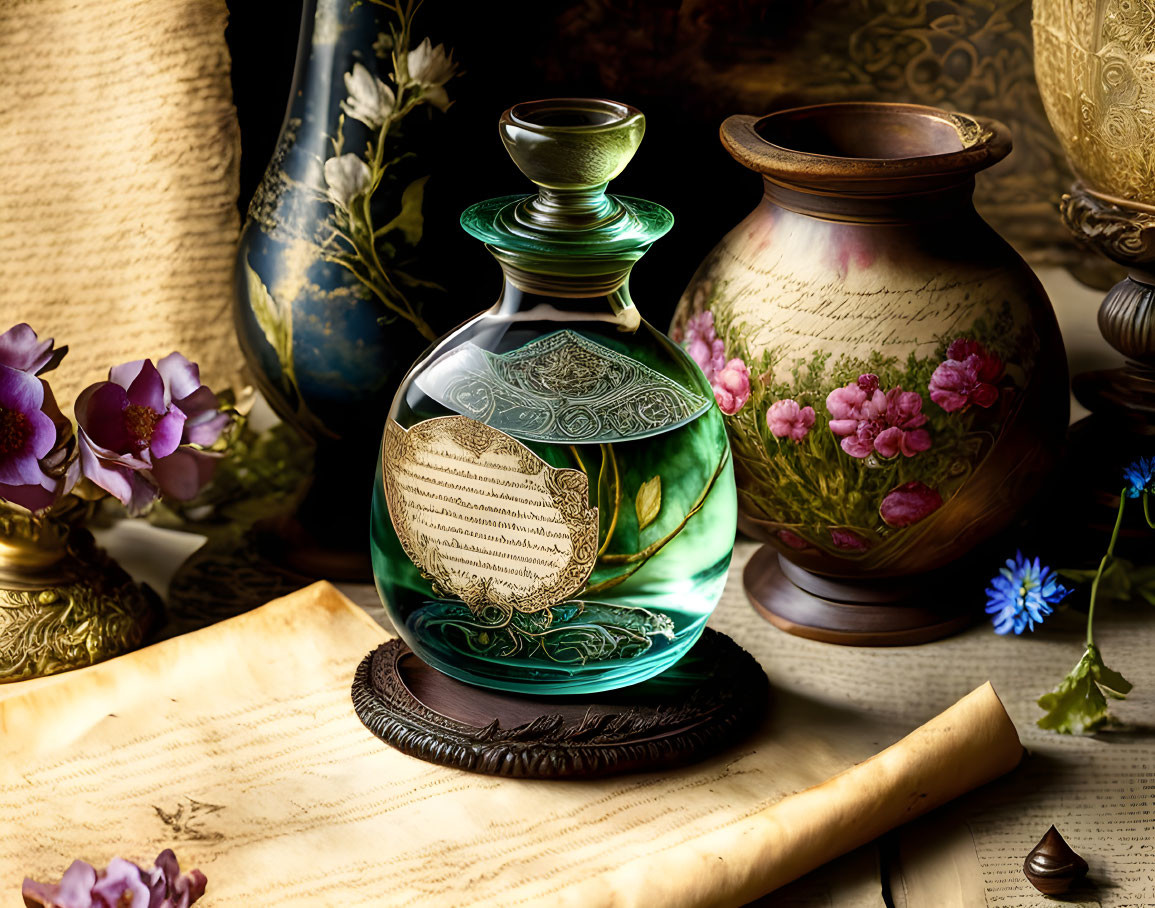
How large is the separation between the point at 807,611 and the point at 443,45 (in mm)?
458

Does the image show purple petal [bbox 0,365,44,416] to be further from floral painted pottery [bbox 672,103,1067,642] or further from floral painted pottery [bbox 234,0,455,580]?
floral painted pottery [bbox 672,103,1067,642]

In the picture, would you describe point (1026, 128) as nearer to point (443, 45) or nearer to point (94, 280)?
point (443, 45)

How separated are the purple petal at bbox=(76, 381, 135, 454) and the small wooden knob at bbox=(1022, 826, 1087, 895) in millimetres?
577

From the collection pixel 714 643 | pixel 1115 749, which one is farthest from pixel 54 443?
pixel 1115 749

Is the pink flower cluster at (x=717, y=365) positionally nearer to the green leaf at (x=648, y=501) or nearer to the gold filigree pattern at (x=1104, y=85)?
the green leaf at (x=648, y=501)

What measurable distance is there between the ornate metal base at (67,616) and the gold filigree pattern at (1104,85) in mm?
712

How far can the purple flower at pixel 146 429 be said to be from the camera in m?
0.84

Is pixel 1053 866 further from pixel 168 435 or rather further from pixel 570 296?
pixel 168 435

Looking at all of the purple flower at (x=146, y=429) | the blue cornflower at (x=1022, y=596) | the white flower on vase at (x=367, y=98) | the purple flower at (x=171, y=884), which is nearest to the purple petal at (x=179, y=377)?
the purple flower at (x=146, y=429)

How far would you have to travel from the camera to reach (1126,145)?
901 millimetres

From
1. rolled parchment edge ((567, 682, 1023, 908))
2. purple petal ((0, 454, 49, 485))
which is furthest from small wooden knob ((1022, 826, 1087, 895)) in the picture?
purple petal ((0, 454, 49, 485))

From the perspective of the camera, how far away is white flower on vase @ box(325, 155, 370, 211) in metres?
0.93

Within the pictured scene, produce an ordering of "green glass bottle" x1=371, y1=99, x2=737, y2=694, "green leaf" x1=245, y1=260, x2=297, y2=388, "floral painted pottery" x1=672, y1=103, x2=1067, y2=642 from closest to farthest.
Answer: "green glass bottle" x1=371, y1=99, x2=737, y2=694 < "floral painted pottery" x1=672, y1=103, x2=1067, y2=642 < "green leaf" x1=245, y1=260, x2=297, y2=388

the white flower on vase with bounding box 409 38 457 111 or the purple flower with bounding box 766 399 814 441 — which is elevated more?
the white flower on vase with bounding box 409 38 457 111
